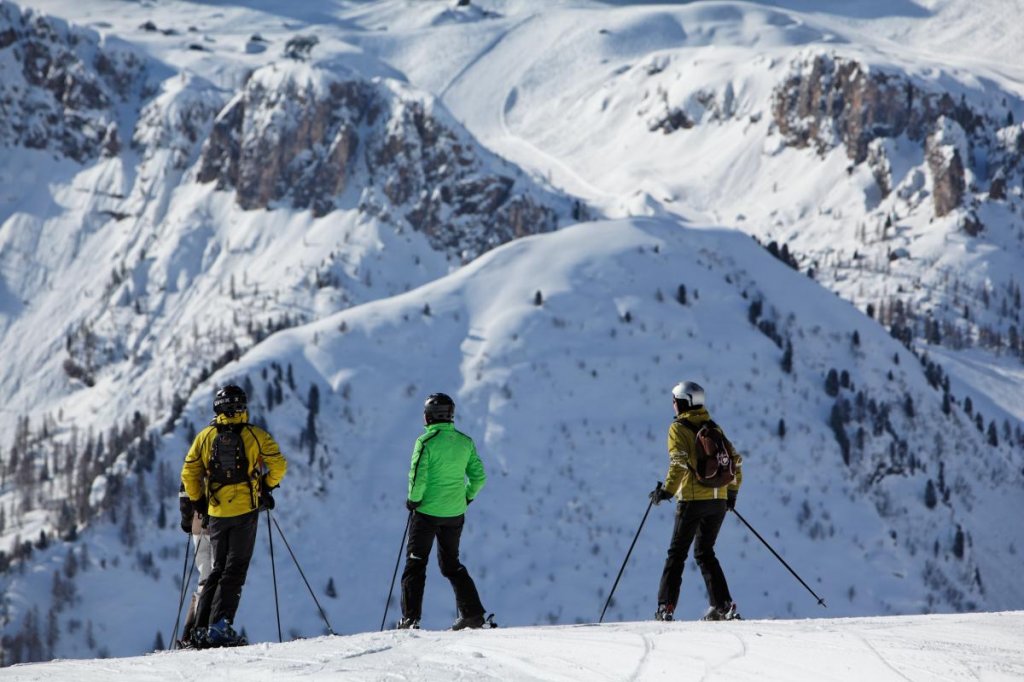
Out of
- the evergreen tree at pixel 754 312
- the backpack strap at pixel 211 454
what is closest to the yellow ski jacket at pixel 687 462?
the backpack strap at pixel 211 454

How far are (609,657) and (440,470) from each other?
4.00 m

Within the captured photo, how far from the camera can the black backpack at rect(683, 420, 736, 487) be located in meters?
16.2

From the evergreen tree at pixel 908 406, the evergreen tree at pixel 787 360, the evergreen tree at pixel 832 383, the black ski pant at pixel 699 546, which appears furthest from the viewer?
the evergreen tree at pixel 908 406

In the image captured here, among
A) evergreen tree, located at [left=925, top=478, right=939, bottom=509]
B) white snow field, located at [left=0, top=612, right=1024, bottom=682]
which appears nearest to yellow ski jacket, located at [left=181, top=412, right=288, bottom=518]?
white snow field, located at [left=0, top=612, right=1024, bottom=682]

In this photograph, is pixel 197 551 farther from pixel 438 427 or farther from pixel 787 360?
pixel 787 360

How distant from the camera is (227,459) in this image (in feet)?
50.8

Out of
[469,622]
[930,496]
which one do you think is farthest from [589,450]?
[469,622]

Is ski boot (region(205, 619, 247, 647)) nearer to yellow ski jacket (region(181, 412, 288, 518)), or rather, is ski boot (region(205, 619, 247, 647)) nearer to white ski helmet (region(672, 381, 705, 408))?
yellow ski jacket (region(181, 412, 288, 518))

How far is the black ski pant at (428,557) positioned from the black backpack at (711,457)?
3.02 metres

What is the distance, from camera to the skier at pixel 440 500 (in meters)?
16.3

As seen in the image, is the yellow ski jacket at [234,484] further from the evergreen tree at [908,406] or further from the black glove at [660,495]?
the evergreen tree at [908,406]

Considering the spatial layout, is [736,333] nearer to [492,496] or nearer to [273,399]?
[492,496]

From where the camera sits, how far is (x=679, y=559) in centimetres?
1689

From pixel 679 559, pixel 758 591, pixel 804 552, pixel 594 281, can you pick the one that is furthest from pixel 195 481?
pixel 594 281
